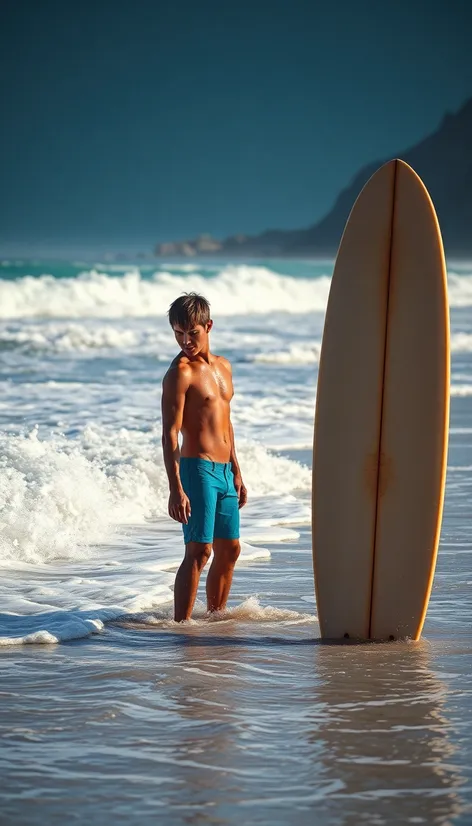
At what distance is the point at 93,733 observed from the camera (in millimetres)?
3414

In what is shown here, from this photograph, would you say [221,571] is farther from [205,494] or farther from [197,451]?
[197,451]

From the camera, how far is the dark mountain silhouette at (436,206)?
284 feet

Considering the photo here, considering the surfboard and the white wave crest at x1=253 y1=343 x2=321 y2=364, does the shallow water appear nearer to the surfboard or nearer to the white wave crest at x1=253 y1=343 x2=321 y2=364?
the surfboard

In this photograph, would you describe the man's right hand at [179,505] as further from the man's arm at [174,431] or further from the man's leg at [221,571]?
the man's leg at [221,571]

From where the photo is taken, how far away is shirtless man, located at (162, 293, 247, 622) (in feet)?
14.7

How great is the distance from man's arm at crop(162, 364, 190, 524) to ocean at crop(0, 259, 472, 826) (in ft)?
1.58

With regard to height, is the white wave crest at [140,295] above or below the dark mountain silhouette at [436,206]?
below

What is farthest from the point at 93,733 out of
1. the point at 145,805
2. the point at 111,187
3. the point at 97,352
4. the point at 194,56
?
the point at 194,56

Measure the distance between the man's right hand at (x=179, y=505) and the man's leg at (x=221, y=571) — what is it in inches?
11.6

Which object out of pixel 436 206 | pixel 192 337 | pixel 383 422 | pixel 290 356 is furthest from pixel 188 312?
pixel 436 206

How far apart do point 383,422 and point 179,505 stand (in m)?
0.79

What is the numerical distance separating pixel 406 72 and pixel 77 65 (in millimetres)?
23826

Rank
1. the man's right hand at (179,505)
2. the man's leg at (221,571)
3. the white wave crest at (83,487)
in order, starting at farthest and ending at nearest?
1. the white wave crest at (83,487)
2. the man's leg at (221,571)
3. the man's right hand at (179,505)

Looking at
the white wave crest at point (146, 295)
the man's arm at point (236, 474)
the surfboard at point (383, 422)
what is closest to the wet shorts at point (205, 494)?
the man's arm at point (236, 474)
